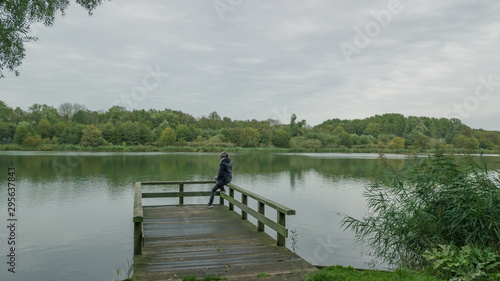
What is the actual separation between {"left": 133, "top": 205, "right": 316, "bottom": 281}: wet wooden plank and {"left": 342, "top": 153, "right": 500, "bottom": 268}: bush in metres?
2.61

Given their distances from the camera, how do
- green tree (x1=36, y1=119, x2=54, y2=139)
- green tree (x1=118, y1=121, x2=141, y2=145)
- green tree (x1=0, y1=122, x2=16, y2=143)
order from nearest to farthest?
1. green tree (x1=0, y1=122, x2=16, y2=143)
2. green tree (x1=36, y1=119, x2=54, y2=139)
3. green tree (x1=118, y1=121, x2=141, y2=145)

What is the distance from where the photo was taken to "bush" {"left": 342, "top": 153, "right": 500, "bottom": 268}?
18.0 ft

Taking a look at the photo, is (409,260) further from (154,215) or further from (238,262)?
(154,215)

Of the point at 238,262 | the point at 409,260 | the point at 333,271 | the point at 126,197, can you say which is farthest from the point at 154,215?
the point at 126,197

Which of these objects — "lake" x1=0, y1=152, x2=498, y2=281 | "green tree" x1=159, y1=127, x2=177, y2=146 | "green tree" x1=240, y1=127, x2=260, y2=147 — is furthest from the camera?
"green tree" x1=240, y1=127, x2=260, y2=147

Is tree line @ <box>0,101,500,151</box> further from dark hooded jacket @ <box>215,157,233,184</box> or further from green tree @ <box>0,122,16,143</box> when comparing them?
dark hooded jacket @ <box>215,157,233,184</box>

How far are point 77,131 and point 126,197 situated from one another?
53.6 m

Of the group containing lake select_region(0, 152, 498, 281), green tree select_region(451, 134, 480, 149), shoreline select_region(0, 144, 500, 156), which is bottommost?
lake select_region(0, 152, 498, 281)

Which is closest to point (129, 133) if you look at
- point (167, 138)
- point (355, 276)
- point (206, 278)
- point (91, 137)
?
point (167, 138)

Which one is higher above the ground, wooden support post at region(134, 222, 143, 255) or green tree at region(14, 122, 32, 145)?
green tree at region(14, 122, 32, 145)

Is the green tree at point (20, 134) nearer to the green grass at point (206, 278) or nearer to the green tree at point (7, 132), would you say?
the green tree at point (7, 132)

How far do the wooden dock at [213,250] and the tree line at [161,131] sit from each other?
48225mm

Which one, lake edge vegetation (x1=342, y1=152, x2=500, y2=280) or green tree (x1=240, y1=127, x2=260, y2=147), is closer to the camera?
lake edge vegetation (x1=342, y1=152, x2=500, y2=280)

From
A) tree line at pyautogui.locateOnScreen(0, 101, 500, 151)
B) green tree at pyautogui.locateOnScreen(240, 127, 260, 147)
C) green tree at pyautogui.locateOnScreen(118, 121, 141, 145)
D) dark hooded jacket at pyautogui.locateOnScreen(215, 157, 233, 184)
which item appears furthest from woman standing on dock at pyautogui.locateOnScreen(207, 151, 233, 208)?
green tree at pyautogui.locateOnScreen(240, 127, 260, 147)
